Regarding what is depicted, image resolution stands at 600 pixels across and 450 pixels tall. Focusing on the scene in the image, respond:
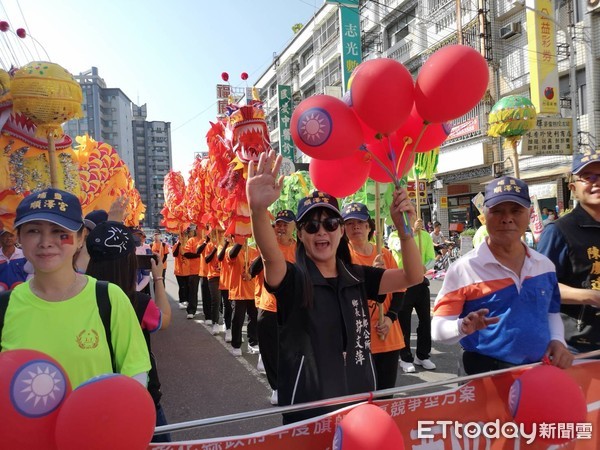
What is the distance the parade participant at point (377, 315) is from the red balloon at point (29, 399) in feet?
7.17

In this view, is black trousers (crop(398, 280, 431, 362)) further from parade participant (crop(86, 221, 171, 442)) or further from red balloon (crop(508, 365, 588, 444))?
parade participant (crop(86, 221, 171, 442))

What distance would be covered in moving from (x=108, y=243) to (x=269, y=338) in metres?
2.35

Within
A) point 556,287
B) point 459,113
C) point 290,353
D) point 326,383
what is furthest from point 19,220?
point 556,287

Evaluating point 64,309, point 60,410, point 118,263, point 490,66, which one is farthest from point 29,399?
point 490,66

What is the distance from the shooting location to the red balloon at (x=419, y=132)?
297cm

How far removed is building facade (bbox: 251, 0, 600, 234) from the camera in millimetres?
14289

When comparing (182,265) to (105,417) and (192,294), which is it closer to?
(192,294)

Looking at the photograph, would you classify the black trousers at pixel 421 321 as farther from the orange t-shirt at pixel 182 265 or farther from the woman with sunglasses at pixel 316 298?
the orange t-shirt at pixel 182 265

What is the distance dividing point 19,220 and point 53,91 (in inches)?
94.3

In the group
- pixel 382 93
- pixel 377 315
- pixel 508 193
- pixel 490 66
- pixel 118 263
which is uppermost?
pixel 490 66

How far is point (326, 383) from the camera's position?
1.96m

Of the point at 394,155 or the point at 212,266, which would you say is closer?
the point at 394,155

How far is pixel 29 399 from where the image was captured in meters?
1.30

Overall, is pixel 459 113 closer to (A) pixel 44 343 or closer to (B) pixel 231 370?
(A) pixel 44 343
